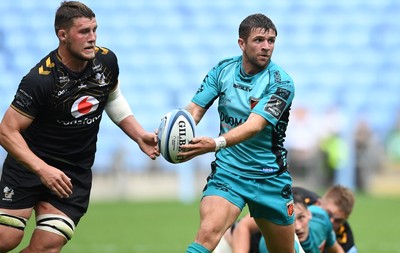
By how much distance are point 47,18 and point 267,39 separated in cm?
1498

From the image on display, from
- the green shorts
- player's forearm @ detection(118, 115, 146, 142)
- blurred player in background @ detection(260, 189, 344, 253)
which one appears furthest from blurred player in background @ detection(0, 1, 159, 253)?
blurred player in background @ detection(260, 189, 344, 253)

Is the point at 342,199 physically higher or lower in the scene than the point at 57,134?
lower

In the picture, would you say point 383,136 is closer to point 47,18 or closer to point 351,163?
point 351,163

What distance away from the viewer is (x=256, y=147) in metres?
6.86

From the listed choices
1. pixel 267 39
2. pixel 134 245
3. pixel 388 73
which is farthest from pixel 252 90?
pixel 388 73

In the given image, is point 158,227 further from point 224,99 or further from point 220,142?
point 220,142

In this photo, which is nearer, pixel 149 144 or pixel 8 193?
pixel 8 193

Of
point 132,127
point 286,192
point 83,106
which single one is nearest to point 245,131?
point 286,192

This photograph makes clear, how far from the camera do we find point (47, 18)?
2106 cm

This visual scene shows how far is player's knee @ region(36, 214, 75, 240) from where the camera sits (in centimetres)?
657

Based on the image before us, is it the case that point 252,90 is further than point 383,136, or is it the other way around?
point 383,136

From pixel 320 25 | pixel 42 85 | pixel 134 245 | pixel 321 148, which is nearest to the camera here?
pixel 42 85

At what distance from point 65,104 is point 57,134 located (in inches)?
10.0

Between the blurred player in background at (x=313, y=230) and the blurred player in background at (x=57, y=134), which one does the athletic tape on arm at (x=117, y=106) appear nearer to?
the blurred player in background at (x=57, y=134)
